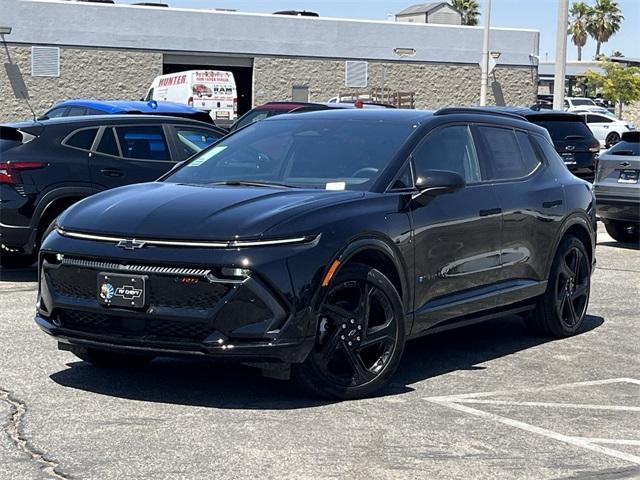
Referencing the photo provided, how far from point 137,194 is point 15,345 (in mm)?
1723

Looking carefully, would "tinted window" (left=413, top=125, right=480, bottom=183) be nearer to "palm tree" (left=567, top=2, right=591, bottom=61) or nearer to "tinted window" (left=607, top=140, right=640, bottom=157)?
"tinted window" (left=607, top=140, right=640, bottom=157)

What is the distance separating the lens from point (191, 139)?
1244cm

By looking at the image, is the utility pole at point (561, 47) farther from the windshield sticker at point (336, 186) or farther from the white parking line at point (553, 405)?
the white parking line at point (553, 405)

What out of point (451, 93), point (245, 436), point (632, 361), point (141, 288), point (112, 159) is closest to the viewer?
point (245, 436)

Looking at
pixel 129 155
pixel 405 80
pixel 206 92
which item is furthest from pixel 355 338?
pixel 405 80

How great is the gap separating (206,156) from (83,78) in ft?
115

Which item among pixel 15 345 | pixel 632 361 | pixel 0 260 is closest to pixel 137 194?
pixel 15 345

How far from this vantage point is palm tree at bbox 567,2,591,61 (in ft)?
346

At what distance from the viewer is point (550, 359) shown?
8.13 m

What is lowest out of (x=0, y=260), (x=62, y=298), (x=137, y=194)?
(x=0, y=260)

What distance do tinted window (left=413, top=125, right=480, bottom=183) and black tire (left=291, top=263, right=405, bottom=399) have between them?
100cm

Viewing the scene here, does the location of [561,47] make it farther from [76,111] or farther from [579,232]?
[579,232]

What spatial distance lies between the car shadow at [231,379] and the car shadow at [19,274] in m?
4.30

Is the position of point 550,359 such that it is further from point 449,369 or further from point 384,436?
point 384,436
